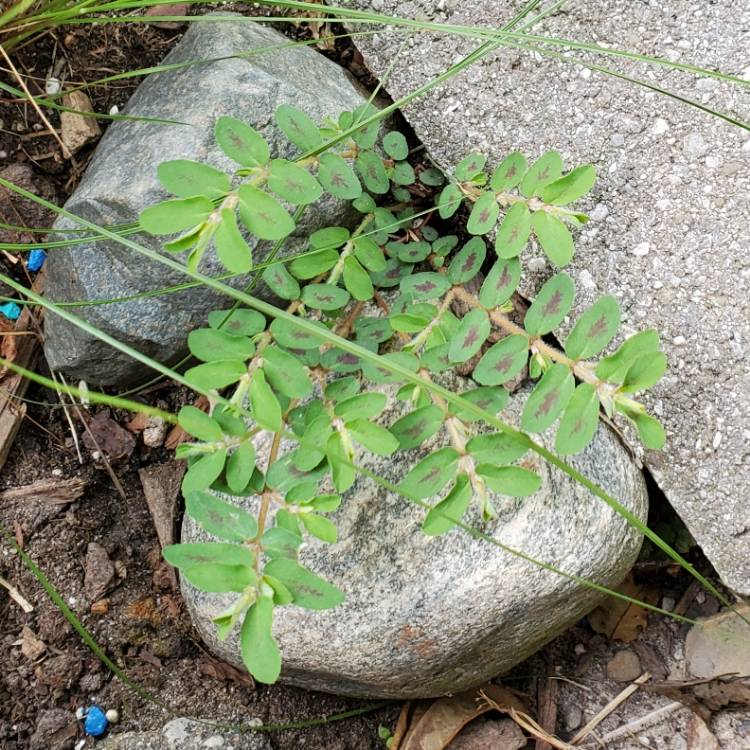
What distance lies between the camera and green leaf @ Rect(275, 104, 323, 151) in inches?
65.2

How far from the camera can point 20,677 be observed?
2.00 m

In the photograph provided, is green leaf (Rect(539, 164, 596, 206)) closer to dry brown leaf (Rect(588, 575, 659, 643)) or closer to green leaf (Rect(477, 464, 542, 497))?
green leaf (Rect(477, 464, 542, 497))

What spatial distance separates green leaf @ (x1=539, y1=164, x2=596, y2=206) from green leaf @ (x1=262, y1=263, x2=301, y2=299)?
0.52 m

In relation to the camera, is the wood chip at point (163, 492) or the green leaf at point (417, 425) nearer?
the green leaf at point (417, 425)

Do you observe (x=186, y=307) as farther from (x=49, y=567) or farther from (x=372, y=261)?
(x=49, y=567)

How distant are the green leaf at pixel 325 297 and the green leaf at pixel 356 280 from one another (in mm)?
29

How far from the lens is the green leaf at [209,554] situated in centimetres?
134

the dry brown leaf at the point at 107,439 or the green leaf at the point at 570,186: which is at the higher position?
the green leaf at the point at 570,186

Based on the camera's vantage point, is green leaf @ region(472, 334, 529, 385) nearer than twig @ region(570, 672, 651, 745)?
Yes

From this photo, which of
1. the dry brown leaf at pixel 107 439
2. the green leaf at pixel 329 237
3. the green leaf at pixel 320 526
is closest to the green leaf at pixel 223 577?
the green leaf at pixel 320 526

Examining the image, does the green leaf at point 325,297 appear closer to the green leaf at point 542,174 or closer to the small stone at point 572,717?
the green leaf at point 542,174

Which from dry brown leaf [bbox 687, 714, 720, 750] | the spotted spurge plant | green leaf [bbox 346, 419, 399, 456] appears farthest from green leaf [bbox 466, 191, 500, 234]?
dry brown leaf [bbox 687, 714, 720, 750]

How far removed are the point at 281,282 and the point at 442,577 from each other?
2.27ft

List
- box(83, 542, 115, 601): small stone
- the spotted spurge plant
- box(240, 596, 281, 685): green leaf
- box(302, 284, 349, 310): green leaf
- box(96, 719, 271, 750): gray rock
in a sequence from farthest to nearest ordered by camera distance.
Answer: box(83, 542, 115, 601): small stone
box(96, 719, 271, 750): gray rock
box(302, 284, 349, 310): green leaf
the spotted spurge plant
box(240, 596, 281, 685): green leaf
